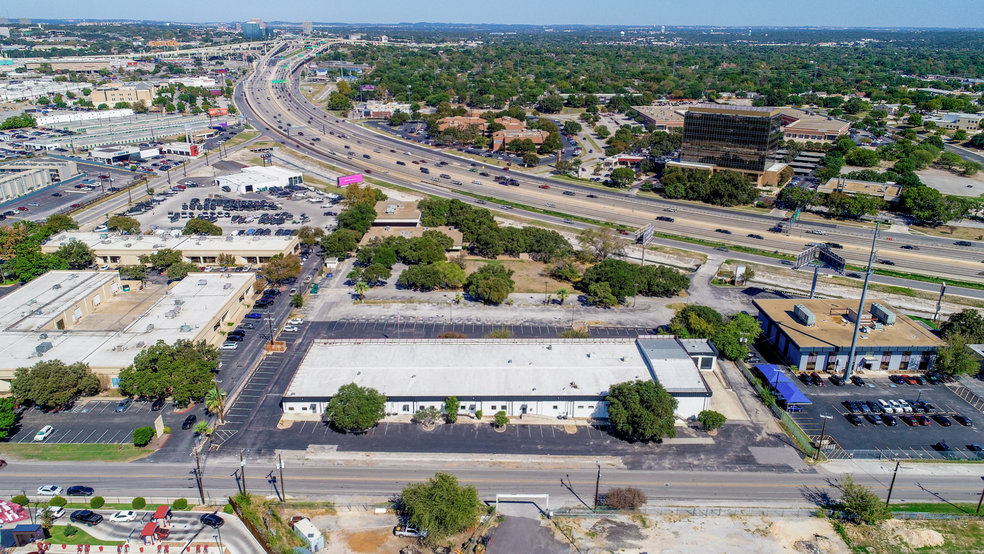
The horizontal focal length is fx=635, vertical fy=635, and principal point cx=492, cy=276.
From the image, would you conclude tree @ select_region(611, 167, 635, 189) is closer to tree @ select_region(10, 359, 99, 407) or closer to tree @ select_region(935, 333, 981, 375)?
tree @ select_region(935, 333, 981, 375)

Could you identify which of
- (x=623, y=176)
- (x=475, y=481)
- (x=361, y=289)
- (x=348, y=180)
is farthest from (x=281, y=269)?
(x=623, y=176)

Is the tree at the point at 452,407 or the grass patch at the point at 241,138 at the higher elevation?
the grass patch at the point at 241,138

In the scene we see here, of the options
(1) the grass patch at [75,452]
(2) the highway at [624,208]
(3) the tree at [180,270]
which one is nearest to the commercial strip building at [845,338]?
(2) the highway at [624,208]

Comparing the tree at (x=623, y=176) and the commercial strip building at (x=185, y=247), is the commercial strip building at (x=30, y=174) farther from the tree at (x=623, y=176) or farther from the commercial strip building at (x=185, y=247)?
the tree at (x=623, y=176)

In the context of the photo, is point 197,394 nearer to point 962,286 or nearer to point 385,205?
point 385,205

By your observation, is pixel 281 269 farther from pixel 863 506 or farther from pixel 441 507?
pixel 863 506
